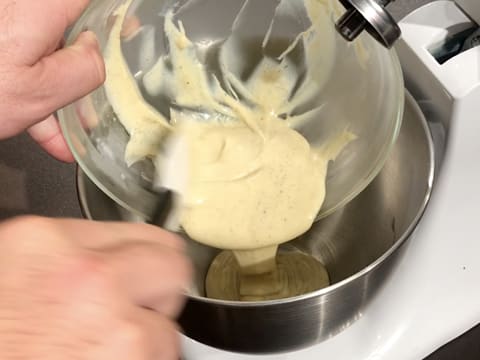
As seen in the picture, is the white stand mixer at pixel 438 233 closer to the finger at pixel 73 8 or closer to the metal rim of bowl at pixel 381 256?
the metal rim of bowl at pixel 381 256

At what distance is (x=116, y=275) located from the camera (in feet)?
1.17

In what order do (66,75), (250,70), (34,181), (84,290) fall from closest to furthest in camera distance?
(84,290), (66,75), (250,70), (34,181)

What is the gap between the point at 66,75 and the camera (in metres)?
0.48

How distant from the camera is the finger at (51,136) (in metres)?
0.62

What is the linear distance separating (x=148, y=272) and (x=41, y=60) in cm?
19

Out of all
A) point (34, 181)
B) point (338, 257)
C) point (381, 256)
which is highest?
point (381, 256)

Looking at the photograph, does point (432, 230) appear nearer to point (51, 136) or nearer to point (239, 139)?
point (239, 139)

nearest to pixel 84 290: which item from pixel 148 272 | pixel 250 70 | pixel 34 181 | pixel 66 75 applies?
pixel 148 272

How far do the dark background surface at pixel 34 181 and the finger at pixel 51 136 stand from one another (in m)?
0.22

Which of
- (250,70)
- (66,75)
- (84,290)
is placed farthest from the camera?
(250,70)

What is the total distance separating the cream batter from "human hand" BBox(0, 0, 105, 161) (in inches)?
2.2

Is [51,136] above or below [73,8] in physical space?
below

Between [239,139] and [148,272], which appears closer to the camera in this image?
[148,272]

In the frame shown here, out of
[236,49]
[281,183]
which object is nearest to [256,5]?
[236,49]
